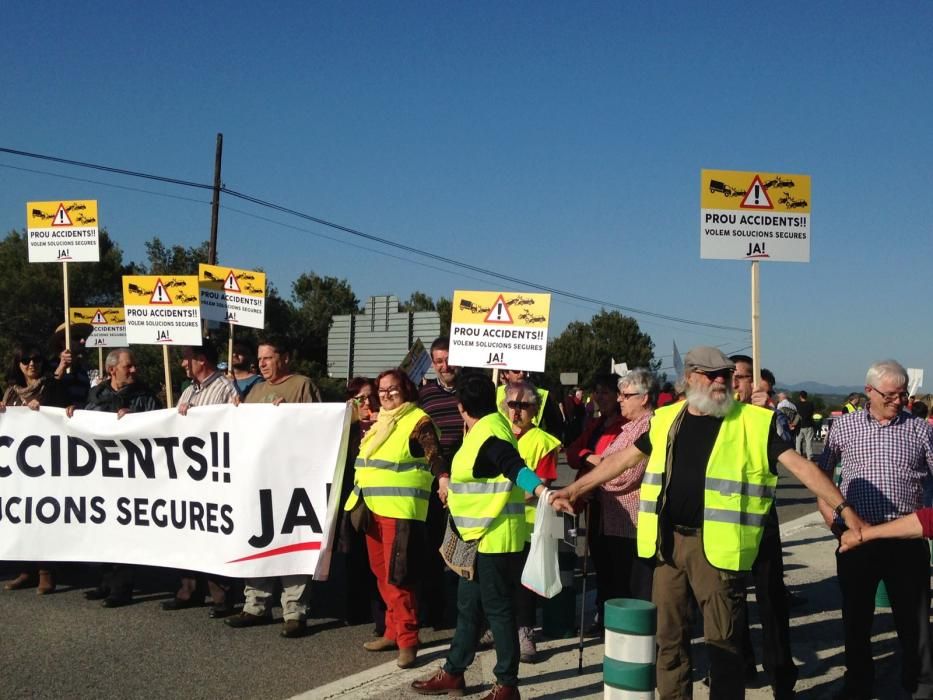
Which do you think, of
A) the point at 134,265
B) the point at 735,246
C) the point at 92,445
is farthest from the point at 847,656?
the point at 134,265

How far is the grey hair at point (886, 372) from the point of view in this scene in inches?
210

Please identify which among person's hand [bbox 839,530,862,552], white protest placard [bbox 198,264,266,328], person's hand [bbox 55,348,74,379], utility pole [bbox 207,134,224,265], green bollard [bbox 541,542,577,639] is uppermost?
utility pole [bbox 207,134,224,265]

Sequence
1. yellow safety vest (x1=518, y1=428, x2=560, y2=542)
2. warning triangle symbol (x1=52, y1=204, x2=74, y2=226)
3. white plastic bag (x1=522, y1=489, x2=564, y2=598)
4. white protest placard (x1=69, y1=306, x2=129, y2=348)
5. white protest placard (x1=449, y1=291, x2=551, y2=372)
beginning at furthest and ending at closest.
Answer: white protest placard (x1=69, y1=306, x2=129, y2=348) < warning triangle symbol (x1=52, y1=204, x2=74, y2=226) < white protest placard (x1=449, y1=291, x2=551, y2=372) < yellow safety vest (x1=518, y1=428, x2=560, y2=542) < white plastic bag (x1=522, y1=489, x2=564, y2=598)

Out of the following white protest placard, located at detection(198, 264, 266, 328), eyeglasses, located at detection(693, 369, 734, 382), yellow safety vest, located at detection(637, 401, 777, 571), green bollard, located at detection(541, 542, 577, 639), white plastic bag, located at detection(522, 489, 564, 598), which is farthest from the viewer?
white protest placard, located at detection(198, 264, 266, 328)

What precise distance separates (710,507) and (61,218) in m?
8.50

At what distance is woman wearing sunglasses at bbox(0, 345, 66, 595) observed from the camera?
26.8 ft

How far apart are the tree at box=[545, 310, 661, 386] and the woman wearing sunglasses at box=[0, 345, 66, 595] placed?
64.1 m

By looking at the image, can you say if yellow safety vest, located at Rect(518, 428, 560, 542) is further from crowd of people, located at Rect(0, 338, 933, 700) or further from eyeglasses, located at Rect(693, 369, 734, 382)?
eyeglasses, located at Rect(693, 369, 734, 382)

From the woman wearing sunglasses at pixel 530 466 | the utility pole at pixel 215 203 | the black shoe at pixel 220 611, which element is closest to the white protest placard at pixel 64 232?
the black shoe at pixel 220 611

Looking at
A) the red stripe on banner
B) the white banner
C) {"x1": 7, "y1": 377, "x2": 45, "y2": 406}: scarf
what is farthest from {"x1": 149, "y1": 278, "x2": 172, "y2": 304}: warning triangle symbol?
the red stripe on banner

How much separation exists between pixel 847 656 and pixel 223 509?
4395mm

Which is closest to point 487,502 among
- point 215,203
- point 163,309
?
point 163,309

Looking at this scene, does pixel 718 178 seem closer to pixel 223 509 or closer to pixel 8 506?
pixel 223 509

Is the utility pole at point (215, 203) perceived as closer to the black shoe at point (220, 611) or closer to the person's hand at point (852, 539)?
the black shoe at point (220, 611)
